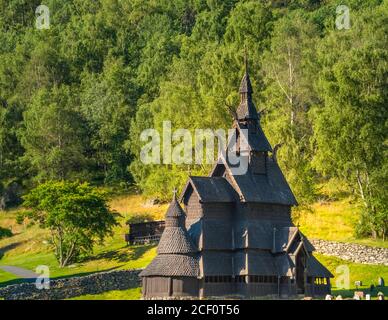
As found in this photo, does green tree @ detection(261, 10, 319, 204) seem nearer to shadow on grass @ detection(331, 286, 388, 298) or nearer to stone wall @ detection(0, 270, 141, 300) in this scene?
shadow on grass @ detection(331, 286, 388, 298)

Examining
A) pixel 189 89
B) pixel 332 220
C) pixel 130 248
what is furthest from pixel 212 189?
pixel 189 89

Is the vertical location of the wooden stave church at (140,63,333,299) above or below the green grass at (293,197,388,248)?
below

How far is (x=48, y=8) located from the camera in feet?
558

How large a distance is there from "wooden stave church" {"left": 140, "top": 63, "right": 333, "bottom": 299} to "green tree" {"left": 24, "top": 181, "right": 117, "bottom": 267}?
18.0m

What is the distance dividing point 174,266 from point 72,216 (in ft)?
68.6

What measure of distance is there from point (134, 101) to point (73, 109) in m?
7.87

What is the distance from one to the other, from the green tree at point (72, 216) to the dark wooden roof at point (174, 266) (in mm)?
19370

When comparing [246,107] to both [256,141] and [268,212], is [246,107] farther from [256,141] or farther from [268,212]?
[268,212]

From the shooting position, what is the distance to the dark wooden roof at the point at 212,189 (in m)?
75.6

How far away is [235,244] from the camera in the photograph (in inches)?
2970

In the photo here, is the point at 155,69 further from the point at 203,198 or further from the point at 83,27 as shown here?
the point at 203,198

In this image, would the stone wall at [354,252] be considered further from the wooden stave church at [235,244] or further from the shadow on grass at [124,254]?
the shadow on grass at [124,254]

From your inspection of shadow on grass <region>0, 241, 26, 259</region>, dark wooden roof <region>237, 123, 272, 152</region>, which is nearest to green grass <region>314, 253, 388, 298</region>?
dark wooden roof <region>237, 123, 272, 152</region>

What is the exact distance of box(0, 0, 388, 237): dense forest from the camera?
300ft
